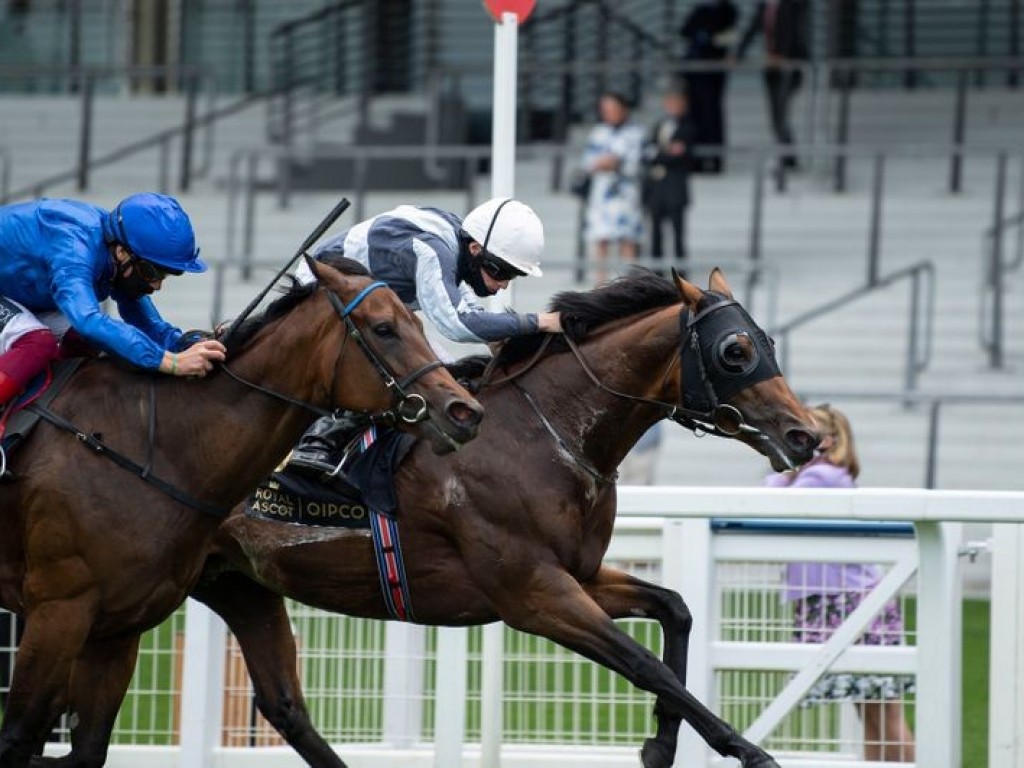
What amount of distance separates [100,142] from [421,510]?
14460 millimetres

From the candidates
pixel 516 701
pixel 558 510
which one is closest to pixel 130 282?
pixel 558 510

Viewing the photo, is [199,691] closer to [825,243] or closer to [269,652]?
[269,652]

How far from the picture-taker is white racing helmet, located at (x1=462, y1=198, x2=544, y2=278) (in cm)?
665

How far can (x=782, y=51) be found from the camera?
57.8ft

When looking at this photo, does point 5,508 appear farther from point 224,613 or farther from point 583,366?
point 583,366

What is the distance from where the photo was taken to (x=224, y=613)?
692 cm

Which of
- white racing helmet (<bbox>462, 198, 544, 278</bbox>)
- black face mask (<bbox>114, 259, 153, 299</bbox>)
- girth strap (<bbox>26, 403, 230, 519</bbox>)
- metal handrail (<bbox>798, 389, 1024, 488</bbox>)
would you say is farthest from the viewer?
metal handrail (<bbox>798, 389, 1024, 488</bbox>)

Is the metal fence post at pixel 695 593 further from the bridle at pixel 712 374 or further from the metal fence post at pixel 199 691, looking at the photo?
the metal fence post at pixel 199 691

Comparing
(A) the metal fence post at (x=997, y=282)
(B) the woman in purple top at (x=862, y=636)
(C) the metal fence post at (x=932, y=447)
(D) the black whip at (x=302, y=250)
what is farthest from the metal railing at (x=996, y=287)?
(D) the black whip at (x=302, y=250)

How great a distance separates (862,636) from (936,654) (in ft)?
1.50

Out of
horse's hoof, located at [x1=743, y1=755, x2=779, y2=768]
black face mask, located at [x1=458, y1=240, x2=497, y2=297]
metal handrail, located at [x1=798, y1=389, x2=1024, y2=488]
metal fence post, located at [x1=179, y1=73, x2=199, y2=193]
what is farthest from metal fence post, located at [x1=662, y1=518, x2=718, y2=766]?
metal fence post, located at [x1=179, y1=73, x2=199, y2=193]

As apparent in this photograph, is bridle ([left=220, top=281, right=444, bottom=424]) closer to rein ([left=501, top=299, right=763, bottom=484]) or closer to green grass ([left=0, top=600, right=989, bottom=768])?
rein ([left=501, top=299, right=763, bottom=484])

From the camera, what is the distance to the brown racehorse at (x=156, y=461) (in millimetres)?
5895

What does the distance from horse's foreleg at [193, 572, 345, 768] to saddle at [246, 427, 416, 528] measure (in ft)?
1.08
